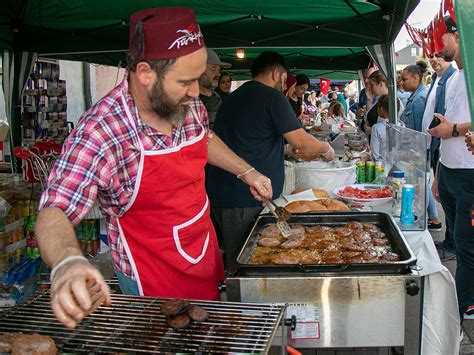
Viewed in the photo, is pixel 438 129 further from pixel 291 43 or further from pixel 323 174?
pixel 291 43

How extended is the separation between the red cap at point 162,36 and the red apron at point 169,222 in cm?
25

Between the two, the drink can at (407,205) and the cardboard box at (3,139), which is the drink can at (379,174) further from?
the cardboard box at (3,139)

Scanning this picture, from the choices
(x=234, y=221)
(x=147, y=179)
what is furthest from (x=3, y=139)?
(x=147, y=179)

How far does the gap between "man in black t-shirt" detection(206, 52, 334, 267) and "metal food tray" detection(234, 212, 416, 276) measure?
733 mm

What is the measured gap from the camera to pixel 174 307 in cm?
160

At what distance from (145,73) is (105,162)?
1.20ft

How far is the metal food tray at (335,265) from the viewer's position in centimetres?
217

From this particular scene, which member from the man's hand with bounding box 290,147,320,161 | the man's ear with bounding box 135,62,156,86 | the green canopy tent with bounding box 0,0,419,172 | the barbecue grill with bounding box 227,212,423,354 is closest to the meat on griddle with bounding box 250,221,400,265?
the barbecue grill with bounding box 227,212,423,354

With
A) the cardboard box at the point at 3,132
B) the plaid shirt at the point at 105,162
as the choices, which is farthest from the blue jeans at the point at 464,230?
the cardboard box at the point at 3,132

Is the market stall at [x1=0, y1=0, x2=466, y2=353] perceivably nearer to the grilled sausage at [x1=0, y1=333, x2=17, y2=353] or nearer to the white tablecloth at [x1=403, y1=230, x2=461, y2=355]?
the white tablecloth at [x1=403, y1=230, x2=461, y2=355]

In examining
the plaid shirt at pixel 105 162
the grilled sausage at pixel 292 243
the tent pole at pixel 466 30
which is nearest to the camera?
the tent pole at pixel 466 30

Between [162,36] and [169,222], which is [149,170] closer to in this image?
[169,222]

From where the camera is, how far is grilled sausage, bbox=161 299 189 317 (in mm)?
1584

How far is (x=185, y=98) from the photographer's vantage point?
1.94 meters
